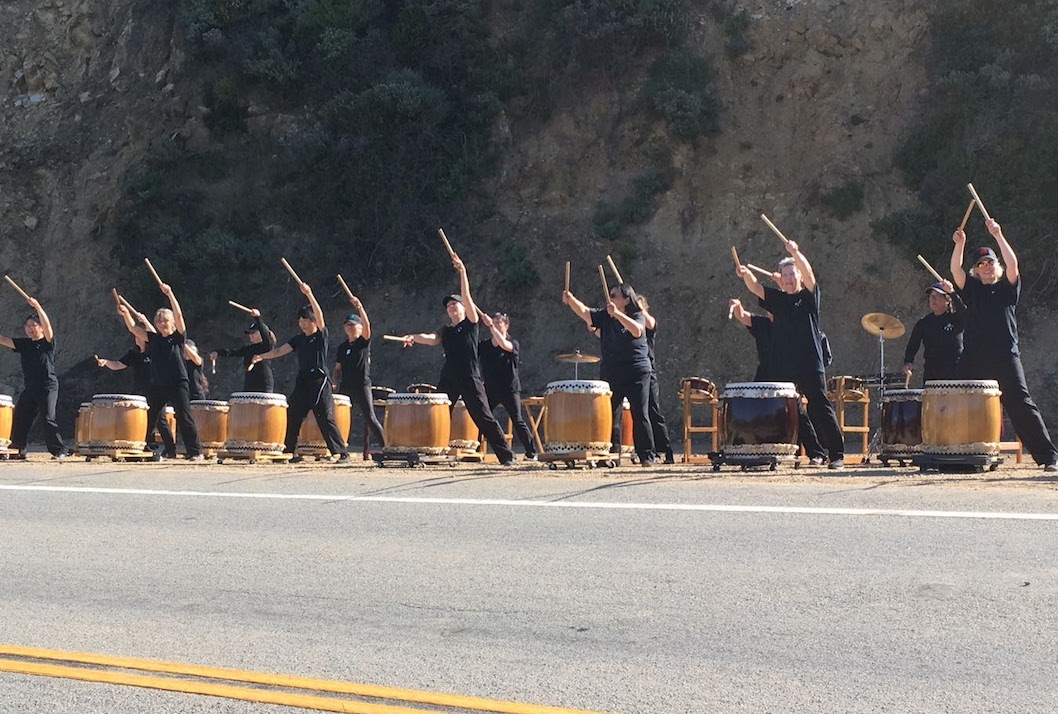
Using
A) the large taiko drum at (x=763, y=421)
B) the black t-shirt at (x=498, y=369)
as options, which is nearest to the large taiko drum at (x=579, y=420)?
the large taiko drum at (x=763, y=421)

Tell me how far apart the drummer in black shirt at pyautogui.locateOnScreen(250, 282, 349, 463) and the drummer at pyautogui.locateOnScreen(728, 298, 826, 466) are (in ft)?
18.0

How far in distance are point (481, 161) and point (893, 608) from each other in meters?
28.3

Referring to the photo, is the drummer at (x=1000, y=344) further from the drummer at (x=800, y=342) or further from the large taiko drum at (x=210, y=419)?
the large taiko drum at (x=210, y=419)

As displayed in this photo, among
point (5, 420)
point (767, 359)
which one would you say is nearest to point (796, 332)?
point (767, 359)

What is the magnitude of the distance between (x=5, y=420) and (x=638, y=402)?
32.2ft

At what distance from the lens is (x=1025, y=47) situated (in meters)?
31.3

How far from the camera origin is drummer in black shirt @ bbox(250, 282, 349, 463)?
18.3m

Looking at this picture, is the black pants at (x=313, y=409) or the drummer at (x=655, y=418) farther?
the black pants at (x=313, y=409)

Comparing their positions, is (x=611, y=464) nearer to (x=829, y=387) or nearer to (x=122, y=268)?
(x=829, y=387)

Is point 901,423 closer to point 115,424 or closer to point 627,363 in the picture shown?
point 627,363

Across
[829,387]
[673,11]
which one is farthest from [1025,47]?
[829,387]

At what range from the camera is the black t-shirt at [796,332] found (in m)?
14.8

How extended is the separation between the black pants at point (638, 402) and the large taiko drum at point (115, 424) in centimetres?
688

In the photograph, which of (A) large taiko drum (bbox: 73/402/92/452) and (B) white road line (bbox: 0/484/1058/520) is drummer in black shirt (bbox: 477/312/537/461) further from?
(B) white road line (bbox: 0/484/1058/520)
